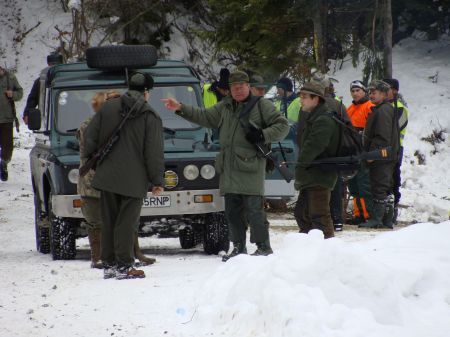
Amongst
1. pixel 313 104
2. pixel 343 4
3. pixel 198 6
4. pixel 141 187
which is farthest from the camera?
pixel 198 6

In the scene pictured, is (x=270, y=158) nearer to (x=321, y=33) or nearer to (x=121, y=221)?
(x=121, y=221)

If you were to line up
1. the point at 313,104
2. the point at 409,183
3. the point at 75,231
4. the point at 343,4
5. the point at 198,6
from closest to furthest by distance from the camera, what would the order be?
the point at 313,104 < the point at 75,231 < the point at 409,183 < the point at 343,4 < the point at 198,6

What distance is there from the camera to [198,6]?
100.0 feet

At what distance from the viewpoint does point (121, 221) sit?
28.3ft

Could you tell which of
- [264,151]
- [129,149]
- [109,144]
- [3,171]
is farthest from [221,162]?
[3,171]

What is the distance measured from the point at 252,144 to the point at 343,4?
47.8 ft

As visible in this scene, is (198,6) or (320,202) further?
(198,6)

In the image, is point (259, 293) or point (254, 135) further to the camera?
point (254, 135)

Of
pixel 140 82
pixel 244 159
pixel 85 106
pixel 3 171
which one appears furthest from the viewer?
pixel 3 171

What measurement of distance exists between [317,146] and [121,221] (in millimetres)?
1867

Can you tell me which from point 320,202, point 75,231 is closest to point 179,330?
point 320,202

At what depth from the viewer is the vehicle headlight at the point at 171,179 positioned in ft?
33.6

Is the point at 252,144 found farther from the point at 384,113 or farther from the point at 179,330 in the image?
the point at 384,113

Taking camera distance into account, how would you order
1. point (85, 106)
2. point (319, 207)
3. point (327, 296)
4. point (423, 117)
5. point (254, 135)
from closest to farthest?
point (327, 296), point (319, 207), point (254, 135), point (85, 106), point (423, 117)
